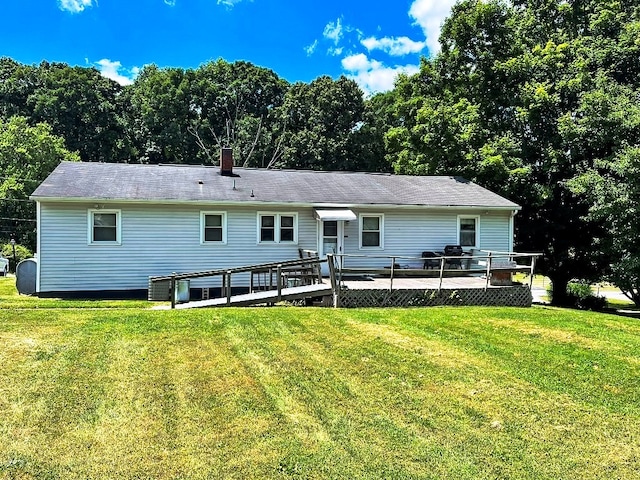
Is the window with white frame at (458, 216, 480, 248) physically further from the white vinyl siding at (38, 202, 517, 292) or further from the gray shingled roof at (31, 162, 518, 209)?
the gray shingled roof at (31, 162, 518, 209)

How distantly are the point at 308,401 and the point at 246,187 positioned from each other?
11.9 meters

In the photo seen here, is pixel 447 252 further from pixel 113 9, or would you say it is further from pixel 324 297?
pixel 113 9

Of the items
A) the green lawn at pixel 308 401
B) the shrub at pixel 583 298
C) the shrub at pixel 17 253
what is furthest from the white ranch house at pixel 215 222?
the shrub at pixel 17 253

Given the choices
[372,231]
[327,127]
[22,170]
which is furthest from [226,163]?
[22,170]

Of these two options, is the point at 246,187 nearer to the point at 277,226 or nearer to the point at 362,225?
the point at 277,226

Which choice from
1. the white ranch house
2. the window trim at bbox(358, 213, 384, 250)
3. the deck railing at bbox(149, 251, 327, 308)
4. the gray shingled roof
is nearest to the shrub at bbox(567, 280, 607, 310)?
the white ranch house

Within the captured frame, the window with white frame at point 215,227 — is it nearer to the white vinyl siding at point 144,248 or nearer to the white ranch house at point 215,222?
the white ranch house at point 215,222

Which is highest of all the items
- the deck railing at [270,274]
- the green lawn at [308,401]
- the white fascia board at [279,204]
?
the white fascia board at [279,204]

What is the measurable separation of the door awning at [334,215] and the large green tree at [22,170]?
27.2 meters

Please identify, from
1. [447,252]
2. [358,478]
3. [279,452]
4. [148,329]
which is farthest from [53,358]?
[447,252]

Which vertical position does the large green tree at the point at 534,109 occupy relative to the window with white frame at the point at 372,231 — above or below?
above

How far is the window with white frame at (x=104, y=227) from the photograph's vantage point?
14.6 meters

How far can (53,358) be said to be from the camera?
6.68 m

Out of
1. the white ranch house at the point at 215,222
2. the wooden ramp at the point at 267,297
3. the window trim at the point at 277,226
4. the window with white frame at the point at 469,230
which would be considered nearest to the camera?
the wooden ramp at the point at 267,297
